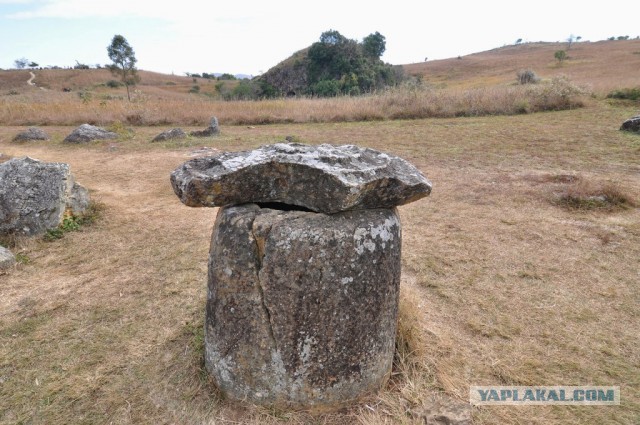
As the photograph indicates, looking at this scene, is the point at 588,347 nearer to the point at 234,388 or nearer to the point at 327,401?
the point at 327,401

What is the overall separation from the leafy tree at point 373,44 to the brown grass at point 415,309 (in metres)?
34.3

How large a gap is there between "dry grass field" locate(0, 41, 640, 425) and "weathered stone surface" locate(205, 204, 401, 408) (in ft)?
0.77

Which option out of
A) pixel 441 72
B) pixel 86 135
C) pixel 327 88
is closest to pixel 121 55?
pixel 327 88

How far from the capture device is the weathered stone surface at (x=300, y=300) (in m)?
2.63

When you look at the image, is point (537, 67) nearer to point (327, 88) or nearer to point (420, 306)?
point (327, 88)

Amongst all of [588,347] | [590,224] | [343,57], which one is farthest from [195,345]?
[343,57]

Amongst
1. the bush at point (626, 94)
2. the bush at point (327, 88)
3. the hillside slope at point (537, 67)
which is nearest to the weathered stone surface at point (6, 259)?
the bush at point (626, 94)

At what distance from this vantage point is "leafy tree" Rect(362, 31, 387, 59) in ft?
130

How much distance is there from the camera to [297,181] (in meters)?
2.75

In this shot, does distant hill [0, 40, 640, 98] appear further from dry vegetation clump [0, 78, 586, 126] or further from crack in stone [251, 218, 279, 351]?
crack in stone [251, 218, 279, 351]

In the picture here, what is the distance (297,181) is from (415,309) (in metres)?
1.88

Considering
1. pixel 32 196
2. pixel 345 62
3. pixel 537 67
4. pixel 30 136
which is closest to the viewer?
pixel 32 196

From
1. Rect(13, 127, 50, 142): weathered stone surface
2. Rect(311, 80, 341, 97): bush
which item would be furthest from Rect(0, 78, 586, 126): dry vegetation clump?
Rect(311, 80, 341, 97): bush

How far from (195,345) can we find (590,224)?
5.76m
